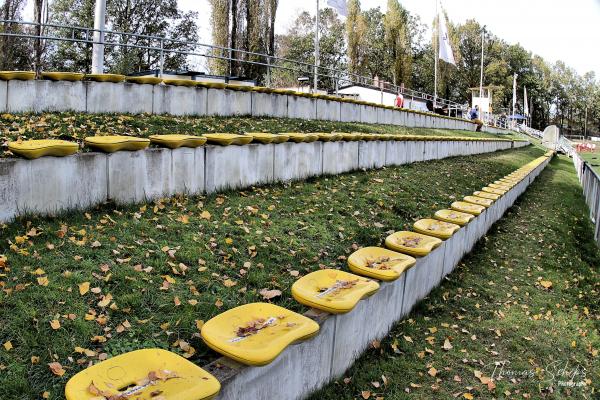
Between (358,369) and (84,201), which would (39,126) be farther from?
(358,369)

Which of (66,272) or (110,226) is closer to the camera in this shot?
(66,272)

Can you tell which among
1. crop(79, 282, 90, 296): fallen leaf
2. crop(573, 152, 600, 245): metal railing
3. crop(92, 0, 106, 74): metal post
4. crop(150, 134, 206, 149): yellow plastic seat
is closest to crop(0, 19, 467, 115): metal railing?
crop(92, 0, 106, 74): metal post

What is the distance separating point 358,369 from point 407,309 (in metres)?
1.00

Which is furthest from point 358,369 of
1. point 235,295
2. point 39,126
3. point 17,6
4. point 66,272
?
point 17,6

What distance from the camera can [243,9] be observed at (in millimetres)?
24062

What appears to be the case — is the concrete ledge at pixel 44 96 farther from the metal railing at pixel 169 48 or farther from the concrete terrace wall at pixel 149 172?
the concrete terrace wall at pixel 149 172

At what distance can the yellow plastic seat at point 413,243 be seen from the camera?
Result: 13.1 ft

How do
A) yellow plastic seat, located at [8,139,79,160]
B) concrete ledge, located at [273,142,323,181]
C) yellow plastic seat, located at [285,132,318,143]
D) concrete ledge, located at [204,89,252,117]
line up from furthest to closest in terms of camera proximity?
concrete ledge, located at [204,89,252,117] → yellow plastic seat, located at [285,132,318,143] → concrete ledge, located at [273,142,323,181] → yellow plastic seat, located at [8,139,79,160]

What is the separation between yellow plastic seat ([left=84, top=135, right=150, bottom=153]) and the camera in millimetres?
4020

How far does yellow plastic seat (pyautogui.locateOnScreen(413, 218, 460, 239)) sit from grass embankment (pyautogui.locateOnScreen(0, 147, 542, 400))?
421mm

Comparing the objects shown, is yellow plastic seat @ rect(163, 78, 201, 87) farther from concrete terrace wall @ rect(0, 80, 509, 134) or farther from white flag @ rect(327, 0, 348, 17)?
white flag @ rect(327, 0, 348, 17)

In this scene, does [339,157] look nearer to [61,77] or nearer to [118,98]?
[118,98]

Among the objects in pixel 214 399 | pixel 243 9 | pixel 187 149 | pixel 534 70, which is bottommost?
pixel 214 399

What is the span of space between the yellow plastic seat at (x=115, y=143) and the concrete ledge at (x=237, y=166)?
0.83 metres
